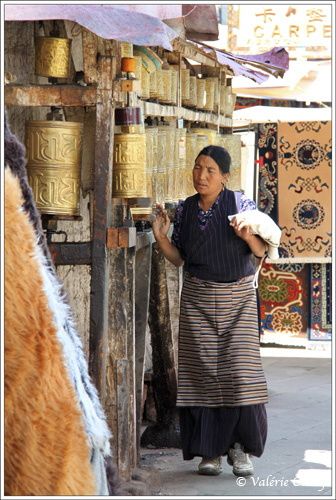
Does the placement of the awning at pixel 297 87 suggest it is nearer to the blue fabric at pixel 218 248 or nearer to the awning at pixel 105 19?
the blue fabric at pixel 218 248

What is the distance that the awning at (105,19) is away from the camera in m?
3.97

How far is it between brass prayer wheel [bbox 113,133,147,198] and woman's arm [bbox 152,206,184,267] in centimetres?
73

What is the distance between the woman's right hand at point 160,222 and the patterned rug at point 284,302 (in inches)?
237

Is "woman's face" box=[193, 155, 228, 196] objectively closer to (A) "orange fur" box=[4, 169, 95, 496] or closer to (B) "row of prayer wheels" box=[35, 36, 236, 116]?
(B) "row of prayer wheels" box=[35, 36, 236, 116]

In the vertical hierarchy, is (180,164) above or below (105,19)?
below

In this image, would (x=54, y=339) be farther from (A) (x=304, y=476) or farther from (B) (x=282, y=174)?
(B) (x=282, y=174)

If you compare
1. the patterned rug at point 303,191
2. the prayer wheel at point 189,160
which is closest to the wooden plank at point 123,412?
the prayer wheel at point 189,160

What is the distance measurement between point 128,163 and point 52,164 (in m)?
0.44

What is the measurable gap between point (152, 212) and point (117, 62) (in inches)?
41.5

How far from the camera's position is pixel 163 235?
5.66 metres

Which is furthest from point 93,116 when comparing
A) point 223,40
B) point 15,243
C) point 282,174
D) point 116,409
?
point 223,40

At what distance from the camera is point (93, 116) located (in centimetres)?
481

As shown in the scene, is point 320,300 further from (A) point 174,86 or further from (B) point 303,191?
(A) point 174,86

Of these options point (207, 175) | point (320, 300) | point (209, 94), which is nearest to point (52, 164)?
point (207, 175)
